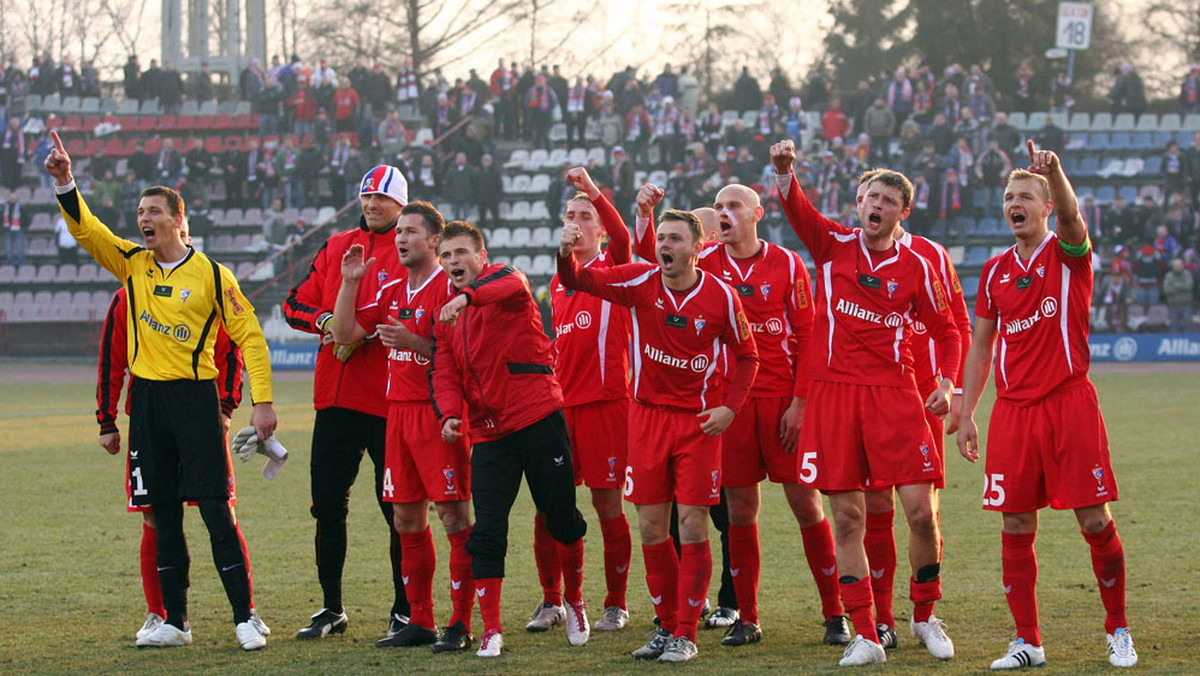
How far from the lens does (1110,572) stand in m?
6.01

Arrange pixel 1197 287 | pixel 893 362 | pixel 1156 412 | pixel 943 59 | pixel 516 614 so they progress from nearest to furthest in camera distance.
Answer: pixel 893 362
pixel 516 614
pixel 1156 412
pixel 1197 287
pixel 943 59

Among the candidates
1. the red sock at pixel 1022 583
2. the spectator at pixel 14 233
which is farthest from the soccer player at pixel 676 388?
the spectator at pixel 14 233

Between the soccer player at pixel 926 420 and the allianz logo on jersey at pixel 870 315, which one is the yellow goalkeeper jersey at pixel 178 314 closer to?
the allianz logo on jersey at pixel 870 315

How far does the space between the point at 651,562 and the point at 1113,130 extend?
31021 millimetres

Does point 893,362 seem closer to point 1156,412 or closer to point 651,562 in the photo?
point 651,562

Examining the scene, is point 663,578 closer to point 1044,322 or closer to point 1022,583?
point 1022,583

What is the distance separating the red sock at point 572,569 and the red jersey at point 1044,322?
2300mm

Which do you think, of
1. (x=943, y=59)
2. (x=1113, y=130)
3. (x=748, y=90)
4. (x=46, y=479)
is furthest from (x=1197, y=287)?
(x=46, y=479)

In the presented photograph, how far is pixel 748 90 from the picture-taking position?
107ft

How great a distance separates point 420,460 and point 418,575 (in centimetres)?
59

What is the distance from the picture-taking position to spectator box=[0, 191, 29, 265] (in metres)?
32.5

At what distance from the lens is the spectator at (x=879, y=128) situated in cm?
3136

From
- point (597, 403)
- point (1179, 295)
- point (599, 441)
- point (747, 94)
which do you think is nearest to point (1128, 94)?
point (1179, 295)

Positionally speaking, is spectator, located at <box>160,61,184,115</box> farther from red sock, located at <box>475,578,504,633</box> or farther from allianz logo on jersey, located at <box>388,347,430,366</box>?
red sock, located at <box>475,578,504,633</box>
